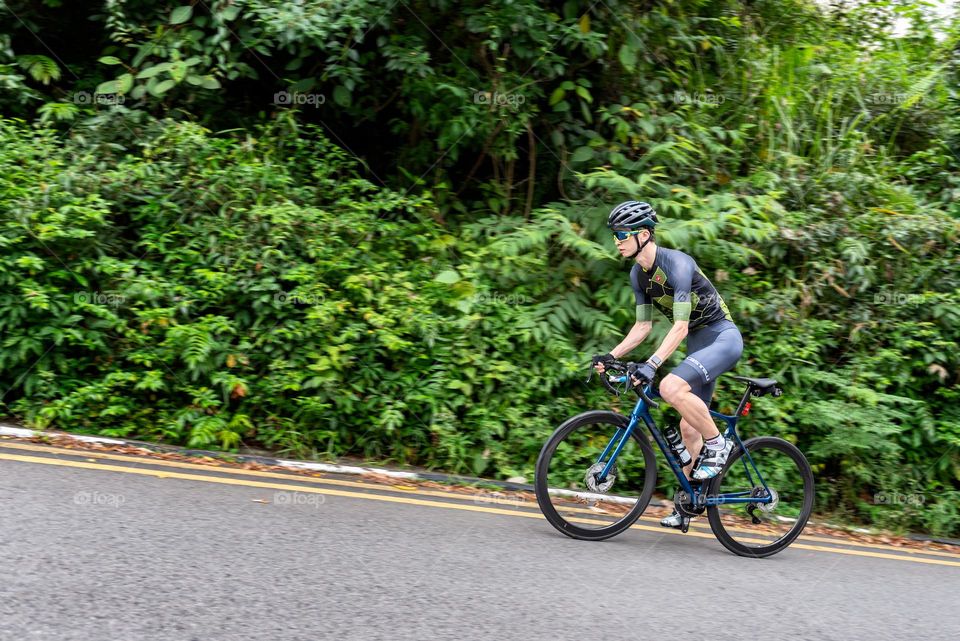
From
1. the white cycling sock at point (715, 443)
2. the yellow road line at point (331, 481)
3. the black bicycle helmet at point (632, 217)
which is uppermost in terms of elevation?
the black bicycle helmet at point (632, 217)

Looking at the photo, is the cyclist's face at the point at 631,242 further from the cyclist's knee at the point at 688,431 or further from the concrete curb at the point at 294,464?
the concrete curb at the point at 294,464

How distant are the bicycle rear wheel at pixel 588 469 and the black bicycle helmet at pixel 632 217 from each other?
1.35 metres

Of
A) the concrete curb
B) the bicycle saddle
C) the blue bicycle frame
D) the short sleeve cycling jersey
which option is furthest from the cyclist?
the concrete curb

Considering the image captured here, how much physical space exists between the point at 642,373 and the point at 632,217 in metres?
1.11

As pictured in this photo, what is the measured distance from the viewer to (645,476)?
5801 mm

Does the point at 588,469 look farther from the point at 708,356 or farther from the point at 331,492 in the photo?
the point at 331,492

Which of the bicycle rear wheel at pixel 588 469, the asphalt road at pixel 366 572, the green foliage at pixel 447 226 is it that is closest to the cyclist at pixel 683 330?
the bicycle rear wheel at pixel 588 469

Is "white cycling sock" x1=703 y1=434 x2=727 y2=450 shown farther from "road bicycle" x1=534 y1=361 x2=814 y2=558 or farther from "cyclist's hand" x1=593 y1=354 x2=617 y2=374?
"cyclist's hand" x1=593 y1=354 x2=617 y2=374

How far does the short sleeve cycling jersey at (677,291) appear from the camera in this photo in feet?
18.2

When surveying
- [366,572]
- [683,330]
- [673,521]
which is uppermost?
[683,330]

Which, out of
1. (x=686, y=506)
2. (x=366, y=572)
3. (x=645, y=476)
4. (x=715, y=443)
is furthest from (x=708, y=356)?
(x=366, y=572)

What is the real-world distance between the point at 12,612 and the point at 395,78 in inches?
296

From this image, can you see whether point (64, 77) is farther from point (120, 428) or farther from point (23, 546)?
point (23, 546)

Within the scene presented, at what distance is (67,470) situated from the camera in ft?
19.3
